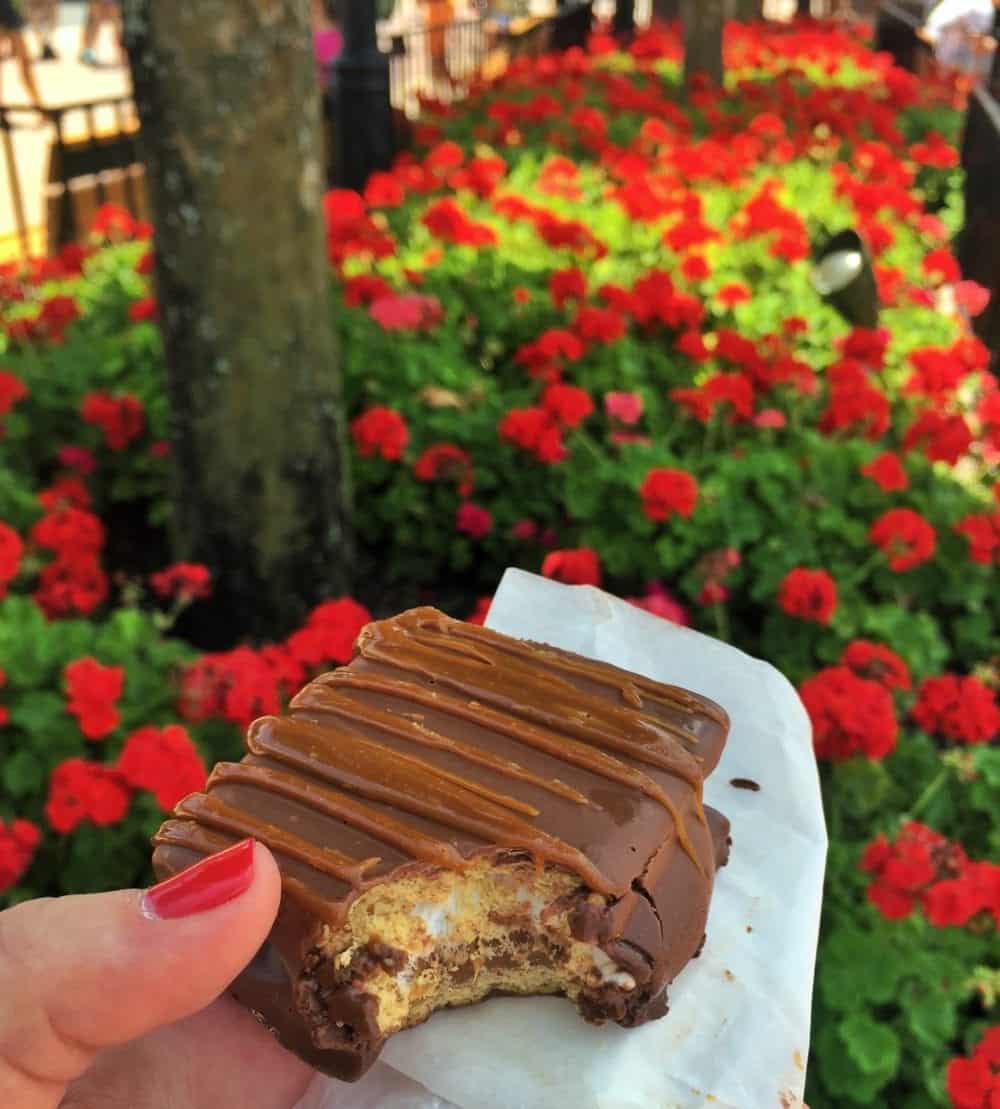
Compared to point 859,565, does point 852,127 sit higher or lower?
higher

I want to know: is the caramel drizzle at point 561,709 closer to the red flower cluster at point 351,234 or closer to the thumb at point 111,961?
the thumb at point 111,961

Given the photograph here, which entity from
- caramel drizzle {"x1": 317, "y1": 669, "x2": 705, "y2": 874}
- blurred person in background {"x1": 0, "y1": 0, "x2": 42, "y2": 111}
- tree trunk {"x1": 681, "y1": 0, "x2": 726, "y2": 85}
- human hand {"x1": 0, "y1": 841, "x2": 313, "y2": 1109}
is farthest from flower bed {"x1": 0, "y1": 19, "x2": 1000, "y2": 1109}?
blurred person in background {"x1": 0, "y1": 0, "x2": 42, "y2": 111}

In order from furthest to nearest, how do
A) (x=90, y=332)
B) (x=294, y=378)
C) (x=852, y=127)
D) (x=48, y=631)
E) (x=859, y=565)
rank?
(x=852, y=127)
(x=90, y=332)
(x=859, y=565)
(x=294, y=378)
(x=48, y=631)

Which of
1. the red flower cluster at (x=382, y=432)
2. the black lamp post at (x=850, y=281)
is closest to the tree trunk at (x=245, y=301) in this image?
the red flower cluster at (x=382, y=432)

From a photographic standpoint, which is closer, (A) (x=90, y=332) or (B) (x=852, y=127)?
(A) (x=90, y=332)

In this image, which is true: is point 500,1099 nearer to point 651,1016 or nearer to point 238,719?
point 651,1016

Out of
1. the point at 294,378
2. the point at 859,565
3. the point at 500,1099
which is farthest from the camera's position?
the point at 859,565

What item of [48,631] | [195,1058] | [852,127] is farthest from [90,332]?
[852,127]

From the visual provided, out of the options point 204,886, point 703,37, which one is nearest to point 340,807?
point 204,886
